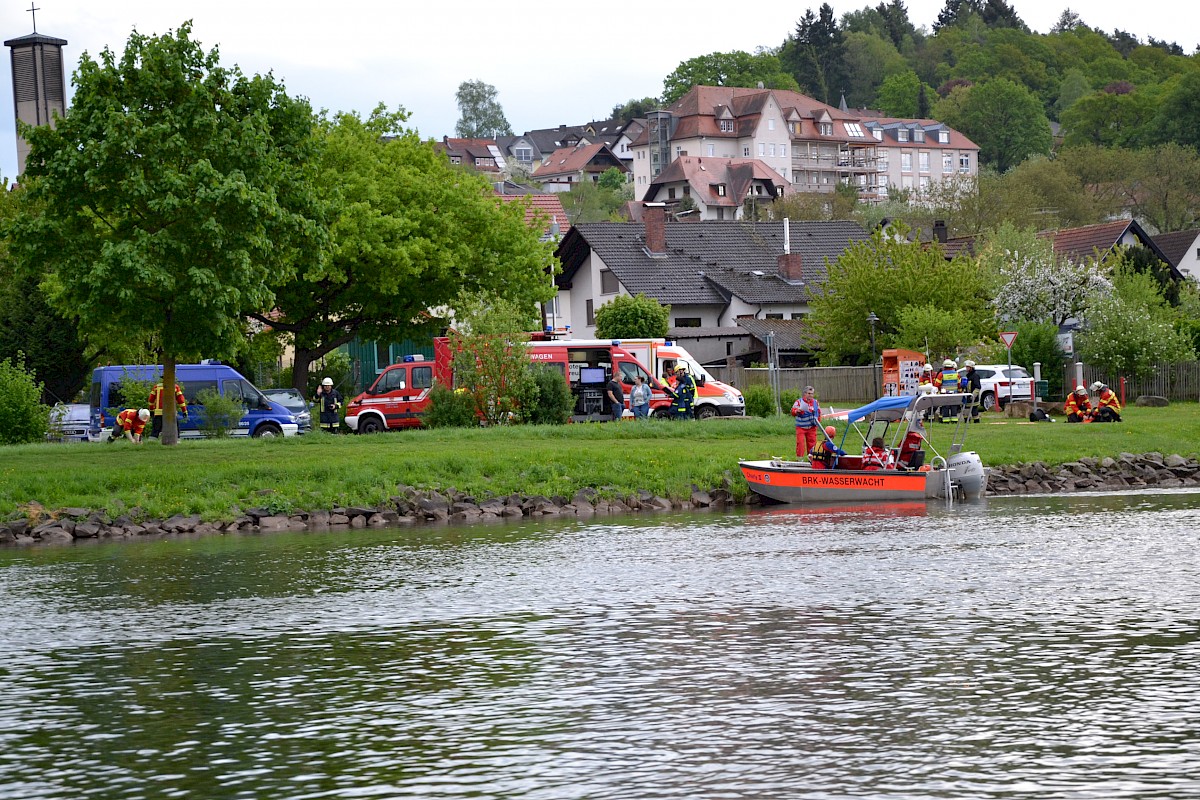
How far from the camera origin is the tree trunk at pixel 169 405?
35.3 meters

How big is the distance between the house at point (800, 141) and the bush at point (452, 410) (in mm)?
133849

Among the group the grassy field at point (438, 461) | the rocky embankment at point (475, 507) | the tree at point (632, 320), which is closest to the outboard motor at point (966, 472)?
the rocky embankment at point (475, 507)

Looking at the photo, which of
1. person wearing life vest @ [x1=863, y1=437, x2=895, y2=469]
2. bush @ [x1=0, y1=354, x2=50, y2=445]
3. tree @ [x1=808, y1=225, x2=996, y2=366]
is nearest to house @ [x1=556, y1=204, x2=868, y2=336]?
tree @ [x1=808, y1=225, x2=996, y2=366]

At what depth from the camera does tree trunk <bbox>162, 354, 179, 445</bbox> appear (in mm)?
35344

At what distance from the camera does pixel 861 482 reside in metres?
30.4

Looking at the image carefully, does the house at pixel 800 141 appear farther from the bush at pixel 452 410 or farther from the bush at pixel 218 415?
the bush at pixel 218 415

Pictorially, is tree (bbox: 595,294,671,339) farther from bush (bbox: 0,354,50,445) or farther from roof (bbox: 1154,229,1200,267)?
roof (bbox: 1154,229,1200,267)

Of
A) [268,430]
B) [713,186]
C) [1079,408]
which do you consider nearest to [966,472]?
[1079,408]

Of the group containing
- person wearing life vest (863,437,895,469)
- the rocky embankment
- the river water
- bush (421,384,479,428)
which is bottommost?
the river water

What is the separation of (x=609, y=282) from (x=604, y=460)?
148 ft

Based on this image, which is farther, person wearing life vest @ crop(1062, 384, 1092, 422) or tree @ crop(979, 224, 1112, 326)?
tree @ crop(979, 224, 1112, 326)

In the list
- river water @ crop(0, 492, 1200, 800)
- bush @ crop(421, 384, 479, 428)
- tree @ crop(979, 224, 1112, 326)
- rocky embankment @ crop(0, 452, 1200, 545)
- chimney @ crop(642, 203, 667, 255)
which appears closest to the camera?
river water @ crop(0, 492, 1200, 800)

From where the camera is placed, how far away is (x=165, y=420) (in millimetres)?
35688

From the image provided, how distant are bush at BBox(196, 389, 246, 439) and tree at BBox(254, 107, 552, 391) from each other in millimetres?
8900
